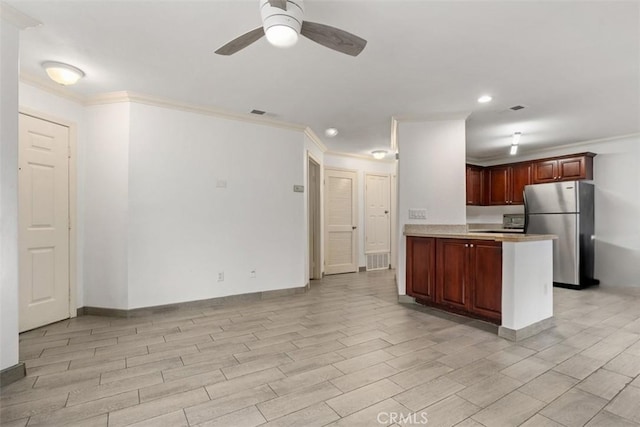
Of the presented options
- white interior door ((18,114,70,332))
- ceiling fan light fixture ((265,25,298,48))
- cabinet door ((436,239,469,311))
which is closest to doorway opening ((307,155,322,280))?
cabinet door ((436,239,469,311))

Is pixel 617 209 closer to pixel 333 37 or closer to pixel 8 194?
pixel 333 37

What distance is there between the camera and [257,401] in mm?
1923

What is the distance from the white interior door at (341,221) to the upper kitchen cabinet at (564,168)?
3.49m

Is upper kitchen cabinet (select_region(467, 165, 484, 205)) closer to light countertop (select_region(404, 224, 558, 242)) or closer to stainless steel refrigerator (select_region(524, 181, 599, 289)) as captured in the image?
stainless steel refrigerator (select_region(524, 181, 599, 289))

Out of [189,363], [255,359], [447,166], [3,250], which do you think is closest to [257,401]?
[255,359]

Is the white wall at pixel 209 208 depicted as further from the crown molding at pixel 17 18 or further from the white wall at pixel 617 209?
the white wall at pixel 617 209

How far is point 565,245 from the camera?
5.19 metres

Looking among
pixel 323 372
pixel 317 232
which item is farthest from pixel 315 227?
pixel 323 372

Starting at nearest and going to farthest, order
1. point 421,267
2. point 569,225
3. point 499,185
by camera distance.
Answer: point 421,267
point 569,225
point 499,185

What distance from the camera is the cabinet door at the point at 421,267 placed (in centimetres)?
384

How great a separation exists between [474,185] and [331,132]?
3668 mm

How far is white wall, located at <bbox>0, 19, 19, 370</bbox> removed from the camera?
2105mm

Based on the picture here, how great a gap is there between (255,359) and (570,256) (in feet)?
17.6

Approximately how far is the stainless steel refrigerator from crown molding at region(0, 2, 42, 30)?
6.83m
